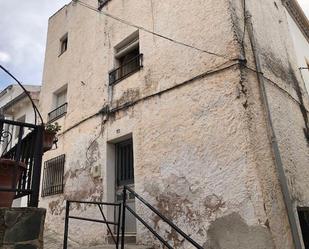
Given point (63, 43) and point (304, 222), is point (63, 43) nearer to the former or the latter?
point (63, 43)

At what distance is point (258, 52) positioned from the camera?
5.14m

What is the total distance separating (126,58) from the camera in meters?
7.09

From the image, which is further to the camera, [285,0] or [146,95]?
[285,0]

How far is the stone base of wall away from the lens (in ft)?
8.30

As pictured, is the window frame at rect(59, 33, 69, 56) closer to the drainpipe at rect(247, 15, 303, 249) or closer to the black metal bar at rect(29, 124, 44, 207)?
the drainpipe at rect(247, 15, 303, 249)

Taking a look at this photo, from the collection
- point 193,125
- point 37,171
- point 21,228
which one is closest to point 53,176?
point 193,125

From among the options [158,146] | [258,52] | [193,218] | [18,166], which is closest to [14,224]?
[18,166]

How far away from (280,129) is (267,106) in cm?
52

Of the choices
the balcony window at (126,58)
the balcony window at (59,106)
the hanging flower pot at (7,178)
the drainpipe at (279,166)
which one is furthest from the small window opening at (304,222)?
the balcony window at (59,106)

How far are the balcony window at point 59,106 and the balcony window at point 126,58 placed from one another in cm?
215

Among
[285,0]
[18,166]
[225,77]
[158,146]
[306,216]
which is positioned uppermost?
[285,0]

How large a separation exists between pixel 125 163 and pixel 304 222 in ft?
11.0

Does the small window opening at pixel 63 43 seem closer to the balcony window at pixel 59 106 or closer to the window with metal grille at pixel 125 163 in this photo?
the balcony window at pixel 59 106

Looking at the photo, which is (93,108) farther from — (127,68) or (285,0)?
(285,0)
